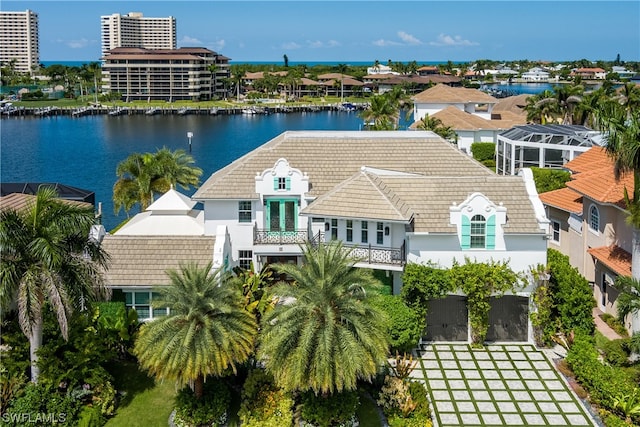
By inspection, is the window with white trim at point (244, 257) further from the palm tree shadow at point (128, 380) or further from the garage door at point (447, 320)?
the garage door at point (447, 320)

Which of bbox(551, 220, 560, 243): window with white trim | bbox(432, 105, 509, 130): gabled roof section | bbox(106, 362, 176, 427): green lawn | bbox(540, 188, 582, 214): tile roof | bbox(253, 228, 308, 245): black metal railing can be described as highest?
bbox(432, 105, 509, 130): gabled roof section

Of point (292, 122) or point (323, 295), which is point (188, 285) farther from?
point (292, 122)

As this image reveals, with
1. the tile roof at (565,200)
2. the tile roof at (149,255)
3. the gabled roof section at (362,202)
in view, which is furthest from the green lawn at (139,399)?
the tile roof at (565,200)

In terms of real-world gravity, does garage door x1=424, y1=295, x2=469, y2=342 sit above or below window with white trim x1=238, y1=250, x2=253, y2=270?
below

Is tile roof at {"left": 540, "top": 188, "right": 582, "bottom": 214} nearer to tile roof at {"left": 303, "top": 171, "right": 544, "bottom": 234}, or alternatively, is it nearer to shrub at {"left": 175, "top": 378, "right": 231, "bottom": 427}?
tile roof at {"left": 303, "top": 171, "right": 544, "bottom": 234}

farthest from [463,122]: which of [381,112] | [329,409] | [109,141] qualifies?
[109,141]

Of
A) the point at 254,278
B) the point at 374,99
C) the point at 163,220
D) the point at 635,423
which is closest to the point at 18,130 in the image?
the point at 374,99

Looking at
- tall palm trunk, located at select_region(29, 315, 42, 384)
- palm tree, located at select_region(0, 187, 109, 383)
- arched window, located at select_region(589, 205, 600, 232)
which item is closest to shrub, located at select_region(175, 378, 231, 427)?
palm tree, located at select_region(0, 187, 109, 383)

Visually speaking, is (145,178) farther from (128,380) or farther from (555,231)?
(555,231)
